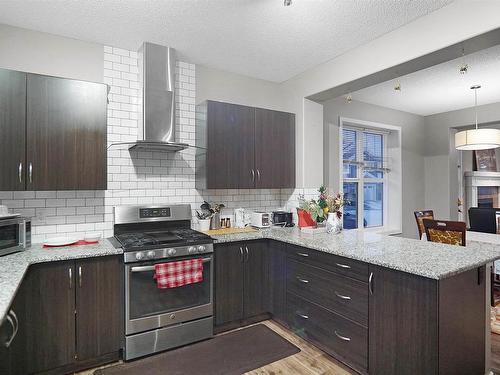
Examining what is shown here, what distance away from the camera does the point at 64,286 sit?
2201 mm

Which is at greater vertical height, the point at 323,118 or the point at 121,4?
the point at 121,4

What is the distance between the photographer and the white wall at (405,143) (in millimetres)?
4262

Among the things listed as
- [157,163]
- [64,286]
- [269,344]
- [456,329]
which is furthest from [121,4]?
[456,329]

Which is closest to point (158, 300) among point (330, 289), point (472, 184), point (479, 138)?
point (330, 289)

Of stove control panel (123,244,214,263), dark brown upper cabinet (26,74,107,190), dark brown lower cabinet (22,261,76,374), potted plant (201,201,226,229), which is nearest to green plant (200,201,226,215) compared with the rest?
potted plant (201,201,226,229)

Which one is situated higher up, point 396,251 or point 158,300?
point 396,251

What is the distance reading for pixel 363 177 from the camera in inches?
191

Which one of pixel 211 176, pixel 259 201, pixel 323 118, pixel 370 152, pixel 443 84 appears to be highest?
pixel 443 84

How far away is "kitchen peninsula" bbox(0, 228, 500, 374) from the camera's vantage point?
5.83 feet

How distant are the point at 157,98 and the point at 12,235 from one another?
1.61m

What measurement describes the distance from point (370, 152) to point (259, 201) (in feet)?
7.59

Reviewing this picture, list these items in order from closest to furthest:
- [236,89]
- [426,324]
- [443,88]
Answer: [426,324] < [236,89] < [443,88]

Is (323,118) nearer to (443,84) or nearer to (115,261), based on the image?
(443,84)

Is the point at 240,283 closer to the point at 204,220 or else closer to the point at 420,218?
the point at 204,220
